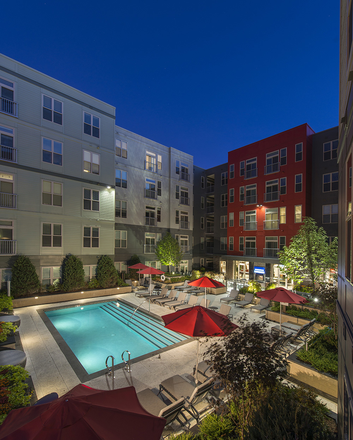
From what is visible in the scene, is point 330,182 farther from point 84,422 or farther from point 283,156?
point 84,422

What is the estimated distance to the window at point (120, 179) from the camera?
2188 cm

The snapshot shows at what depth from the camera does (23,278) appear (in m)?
13.7

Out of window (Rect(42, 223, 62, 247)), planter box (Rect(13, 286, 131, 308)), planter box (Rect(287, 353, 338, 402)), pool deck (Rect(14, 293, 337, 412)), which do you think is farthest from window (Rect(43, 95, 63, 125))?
planter box (Rect(287, 353, 338, 402))

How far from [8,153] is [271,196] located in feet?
74.4

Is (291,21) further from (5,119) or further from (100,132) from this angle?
(5,119)

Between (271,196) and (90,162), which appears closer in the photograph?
(90,162)

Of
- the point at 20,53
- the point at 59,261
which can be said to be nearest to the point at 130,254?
the point at 59,261

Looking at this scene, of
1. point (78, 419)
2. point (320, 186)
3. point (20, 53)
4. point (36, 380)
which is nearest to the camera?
point (78, 419)

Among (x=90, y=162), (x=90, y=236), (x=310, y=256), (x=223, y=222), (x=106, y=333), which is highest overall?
(x=90, y=162)

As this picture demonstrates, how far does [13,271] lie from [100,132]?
12380 mm

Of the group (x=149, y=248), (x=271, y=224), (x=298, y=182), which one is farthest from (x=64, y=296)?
(x=298, y=182)

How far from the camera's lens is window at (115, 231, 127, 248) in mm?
21391

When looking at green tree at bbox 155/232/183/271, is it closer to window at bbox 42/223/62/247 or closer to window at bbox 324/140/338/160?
window at bbox 42/223/62/247

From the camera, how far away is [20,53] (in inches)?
3499
